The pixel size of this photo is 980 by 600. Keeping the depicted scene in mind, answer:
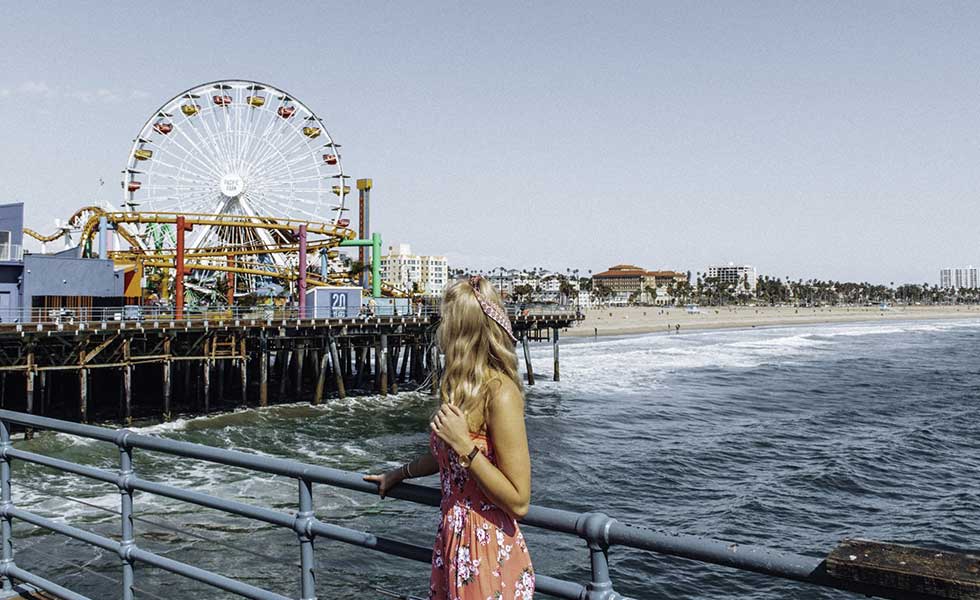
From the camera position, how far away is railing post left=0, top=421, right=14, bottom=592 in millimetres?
4489

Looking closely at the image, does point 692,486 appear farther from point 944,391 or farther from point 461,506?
point 944,391

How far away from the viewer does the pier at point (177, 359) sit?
89.8 ft

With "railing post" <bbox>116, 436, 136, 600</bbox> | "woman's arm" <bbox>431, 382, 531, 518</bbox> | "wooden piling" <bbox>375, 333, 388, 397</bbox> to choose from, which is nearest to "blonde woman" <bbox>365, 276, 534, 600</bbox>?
"woman's arm" <bbox>431, 382, 531, 518</bbox>

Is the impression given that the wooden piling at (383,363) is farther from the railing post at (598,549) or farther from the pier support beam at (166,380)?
the railing post at (598,549)

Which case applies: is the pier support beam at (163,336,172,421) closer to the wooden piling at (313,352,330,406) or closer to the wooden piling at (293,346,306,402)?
the wooden piling at (293,346,306,402)

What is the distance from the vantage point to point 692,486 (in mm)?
19594

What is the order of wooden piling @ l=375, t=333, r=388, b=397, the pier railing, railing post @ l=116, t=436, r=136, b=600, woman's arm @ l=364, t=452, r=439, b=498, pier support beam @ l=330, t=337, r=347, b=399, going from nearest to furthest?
1. the pier railing
2. woman's arm @ l=364, t=452, r=439, b=498
3. railing post @ l=116, t=436, r=136, b=600
4. pier support beam @ l=330, t=337, r=347, b=399
5. wooden piling @ l=375, t=333, r=388, b=397

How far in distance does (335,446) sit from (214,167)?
31475mm

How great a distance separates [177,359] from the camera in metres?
30.4

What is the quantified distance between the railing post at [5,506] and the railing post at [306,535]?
7.71ft

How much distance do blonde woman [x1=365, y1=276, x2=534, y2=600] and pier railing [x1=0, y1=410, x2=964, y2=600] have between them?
12 cm

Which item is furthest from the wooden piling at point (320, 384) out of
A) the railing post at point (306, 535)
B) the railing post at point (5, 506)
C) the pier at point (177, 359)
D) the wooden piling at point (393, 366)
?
the railing post at point (306, 535)

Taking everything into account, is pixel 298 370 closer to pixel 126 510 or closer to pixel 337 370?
pixel 337 370

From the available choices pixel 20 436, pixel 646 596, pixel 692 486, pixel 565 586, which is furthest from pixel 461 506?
pixel 20 436
